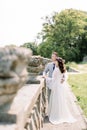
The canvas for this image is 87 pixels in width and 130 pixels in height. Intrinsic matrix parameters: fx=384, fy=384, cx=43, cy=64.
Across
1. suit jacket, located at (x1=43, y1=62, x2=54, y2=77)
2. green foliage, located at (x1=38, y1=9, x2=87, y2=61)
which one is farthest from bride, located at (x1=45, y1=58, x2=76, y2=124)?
green foliage, located at (x1=38, y1=9, x2=87, y2=61)

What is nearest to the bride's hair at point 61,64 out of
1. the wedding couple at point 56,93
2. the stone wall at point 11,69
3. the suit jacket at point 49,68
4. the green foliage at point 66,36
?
the wedding couple at point 56,93

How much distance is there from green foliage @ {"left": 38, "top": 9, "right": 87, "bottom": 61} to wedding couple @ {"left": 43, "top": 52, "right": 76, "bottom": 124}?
43705 mm

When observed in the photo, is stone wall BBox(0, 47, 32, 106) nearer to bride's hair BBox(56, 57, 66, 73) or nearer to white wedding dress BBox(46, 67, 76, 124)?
bride's hair BBox(56, 57, 66, 73)

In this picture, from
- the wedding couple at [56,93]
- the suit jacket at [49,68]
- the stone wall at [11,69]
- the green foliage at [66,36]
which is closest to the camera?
the stone wall at [11,69]

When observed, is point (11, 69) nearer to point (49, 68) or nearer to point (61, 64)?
point (61, 64)

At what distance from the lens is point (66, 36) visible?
54.9 metres

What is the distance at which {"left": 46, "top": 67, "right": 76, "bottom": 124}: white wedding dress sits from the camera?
8.95 metres

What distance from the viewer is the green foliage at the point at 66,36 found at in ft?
178

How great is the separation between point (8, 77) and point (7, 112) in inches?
14.3

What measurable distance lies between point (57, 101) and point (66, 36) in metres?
46.0

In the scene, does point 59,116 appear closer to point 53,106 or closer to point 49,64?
point 53,106

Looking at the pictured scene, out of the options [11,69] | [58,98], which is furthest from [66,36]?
[11,69]

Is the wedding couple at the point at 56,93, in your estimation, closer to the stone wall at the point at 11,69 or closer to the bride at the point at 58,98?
the bride at the point at 58,98

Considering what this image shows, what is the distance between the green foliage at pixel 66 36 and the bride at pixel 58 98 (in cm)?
4368
